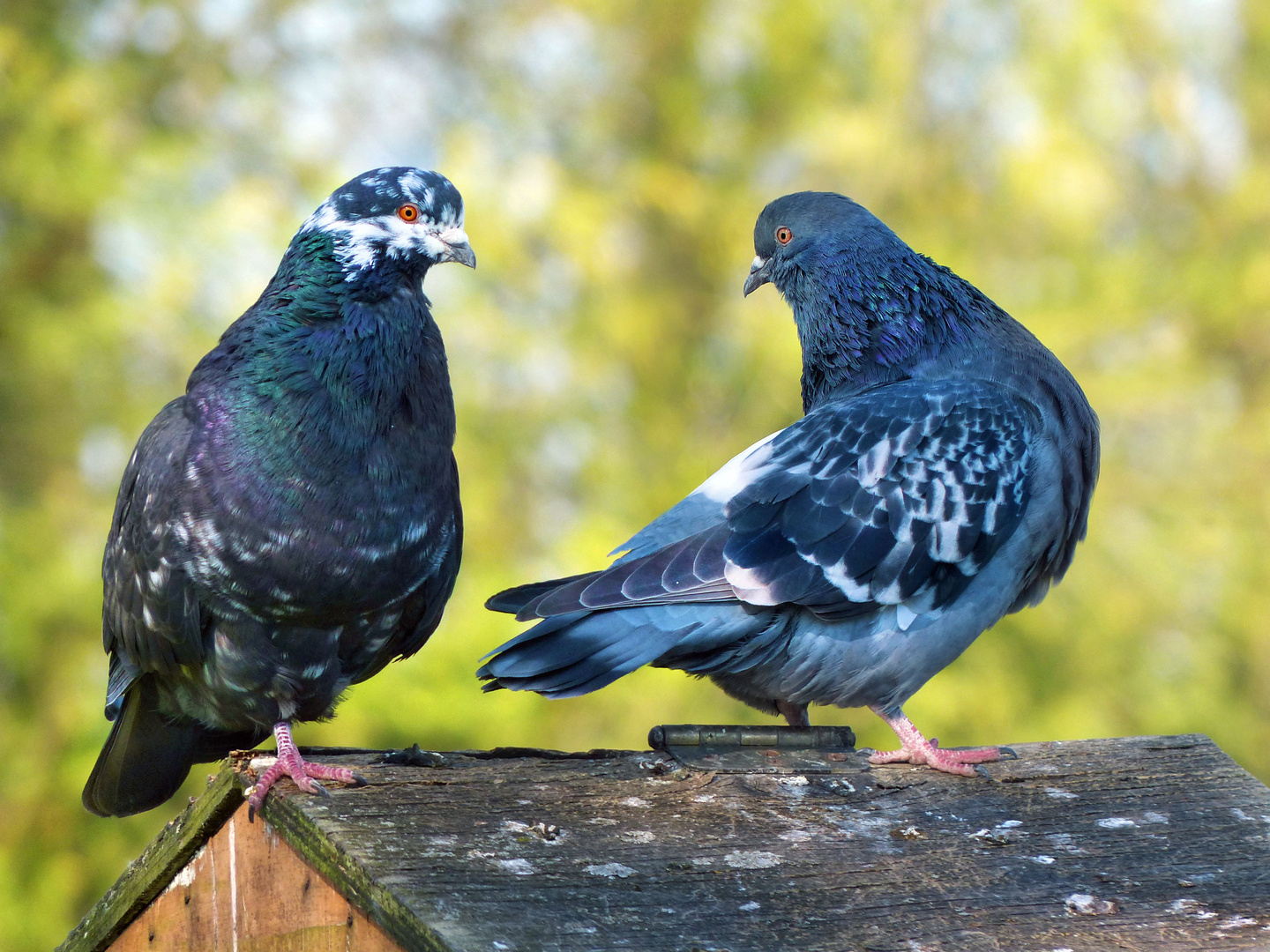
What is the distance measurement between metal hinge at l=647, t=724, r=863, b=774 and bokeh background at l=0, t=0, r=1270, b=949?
16.0 feet

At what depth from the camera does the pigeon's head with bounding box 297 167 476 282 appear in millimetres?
2641

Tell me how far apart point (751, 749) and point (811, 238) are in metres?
1.45

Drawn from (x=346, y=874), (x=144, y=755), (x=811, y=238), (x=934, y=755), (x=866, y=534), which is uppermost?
(x=811, y=238)

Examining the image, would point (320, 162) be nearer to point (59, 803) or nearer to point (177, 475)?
point (59, 803)

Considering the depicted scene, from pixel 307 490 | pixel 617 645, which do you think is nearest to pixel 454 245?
pixel 307 490

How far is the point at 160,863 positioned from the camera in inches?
95.1

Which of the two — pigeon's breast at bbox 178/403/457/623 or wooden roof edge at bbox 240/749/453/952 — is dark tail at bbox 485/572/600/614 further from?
wooden roof edge at bbox 240/749/453/952

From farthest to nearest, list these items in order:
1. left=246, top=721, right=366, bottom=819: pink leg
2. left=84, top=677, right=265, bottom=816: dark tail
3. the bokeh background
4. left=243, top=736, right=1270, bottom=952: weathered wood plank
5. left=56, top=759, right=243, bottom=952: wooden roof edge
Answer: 1. the bokeh background
2. left=84, top=677, right=265, bottom=816: dark tail
3. left=56, top=759, right=243, bottom=952: wooden roof edge
4. left=246, top=721, right=366, bottom=819: pink leg
5. left=243, top=736, right=1270, bottom=952: weathered wood plank

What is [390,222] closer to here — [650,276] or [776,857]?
[776,857]

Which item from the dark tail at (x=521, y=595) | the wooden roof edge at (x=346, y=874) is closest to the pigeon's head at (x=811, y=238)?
the dark tail at (x=521, y=595)

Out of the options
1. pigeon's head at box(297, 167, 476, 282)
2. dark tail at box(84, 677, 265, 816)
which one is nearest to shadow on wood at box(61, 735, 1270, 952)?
dark tail at box(84, 677, 265, 816)

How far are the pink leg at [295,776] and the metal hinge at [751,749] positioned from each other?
0.61 meters

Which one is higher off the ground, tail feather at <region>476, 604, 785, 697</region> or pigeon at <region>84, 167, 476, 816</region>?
pigeon at <region>84, 167, 476, 816</region>

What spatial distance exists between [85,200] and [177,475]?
5.98 m
